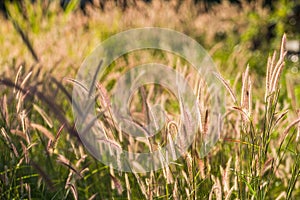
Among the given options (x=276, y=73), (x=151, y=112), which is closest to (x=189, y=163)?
(x=151, y=112)

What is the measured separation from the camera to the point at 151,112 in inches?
61.0

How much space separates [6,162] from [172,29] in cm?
514

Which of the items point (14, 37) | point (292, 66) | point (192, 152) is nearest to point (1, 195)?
point (192, 152)

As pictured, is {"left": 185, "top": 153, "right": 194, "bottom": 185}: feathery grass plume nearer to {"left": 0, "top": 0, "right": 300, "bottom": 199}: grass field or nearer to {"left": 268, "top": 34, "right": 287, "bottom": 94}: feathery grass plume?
{"left": 0, "top": 0, "right": 300, "bottom": 199}: grass field

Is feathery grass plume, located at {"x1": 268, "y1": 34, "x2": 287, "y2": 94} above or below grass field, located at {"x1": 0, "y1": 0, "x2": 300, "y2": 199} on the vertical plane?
above

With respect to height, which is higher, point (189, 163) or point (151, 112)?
point (151, 112)

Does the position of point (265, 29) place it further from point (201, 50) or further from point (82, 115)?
point (82, 115)

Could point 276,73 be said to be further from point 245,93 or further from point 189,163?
point 189,163

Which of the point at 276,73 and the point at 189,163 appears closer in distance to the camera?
the point at 276,73

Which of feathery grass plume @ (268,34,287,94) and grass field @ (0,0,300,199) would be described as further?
grass field @ (0,0,300,199)

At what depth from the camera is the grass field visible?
5.02ft

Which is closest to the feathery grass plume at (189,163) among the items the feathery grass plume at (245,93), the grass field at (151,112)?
the grass field at (151,112)

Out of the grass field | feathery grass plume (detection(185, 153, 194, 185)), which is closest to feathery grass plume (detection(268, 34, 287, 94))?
the grass field

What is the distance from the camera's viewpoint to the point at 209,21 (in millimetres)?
7055
